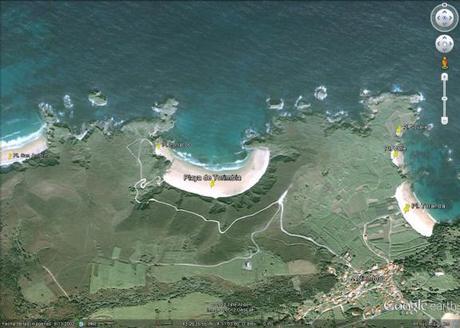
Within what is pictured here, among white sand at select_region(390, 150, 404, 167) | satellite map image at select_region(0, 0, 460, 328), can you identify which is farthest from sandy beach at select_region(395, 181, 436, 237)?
white sand at select_region(390, 150, 404, 167)

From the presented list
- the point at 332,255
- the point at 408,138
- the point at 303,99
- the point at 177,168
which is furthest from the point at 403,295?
the point at 177,168

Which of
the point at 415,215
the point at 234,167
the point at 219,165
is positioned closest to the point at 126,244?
the point at 219,165

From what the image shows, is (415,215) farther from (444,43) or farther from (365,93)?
(444,43)

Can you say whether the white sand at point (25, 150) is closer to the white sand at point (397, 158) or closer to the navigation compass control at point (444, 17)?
the white sand at point (397, 158)

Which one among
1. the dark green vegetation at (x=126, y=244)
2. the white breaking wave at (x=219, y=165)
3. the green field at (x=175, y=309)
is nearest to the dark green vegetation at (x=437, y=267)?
the dark green vegetation at (x=126, y=244)

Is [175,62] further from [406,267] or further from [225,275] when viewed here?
[406,267]

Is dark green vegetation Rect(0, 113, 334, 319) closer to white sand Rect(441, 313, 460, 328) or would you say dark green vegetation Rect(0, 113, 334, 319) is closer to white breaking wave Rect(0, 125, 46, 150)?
white breaking wave Rect(0, 125, 46, 150)
